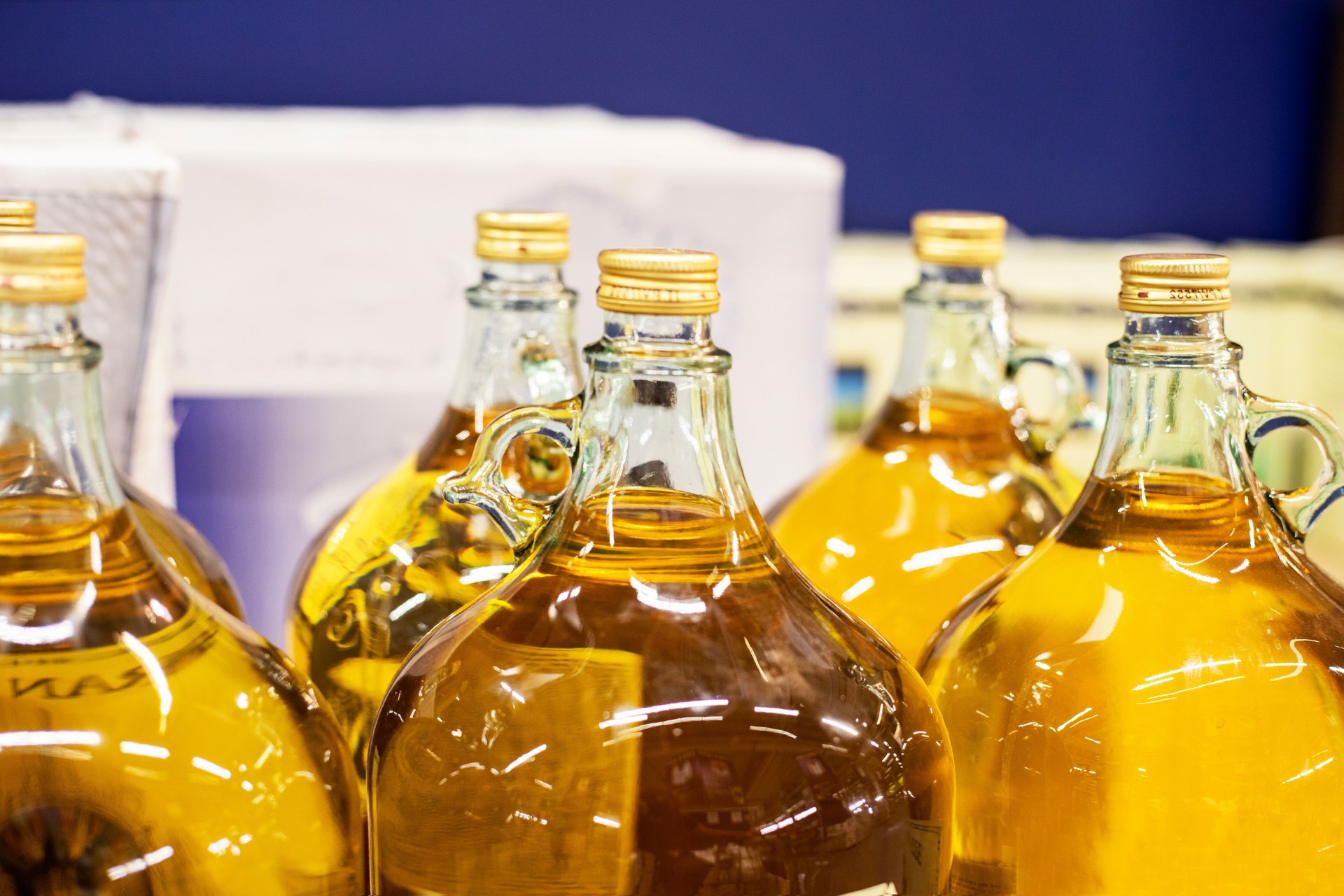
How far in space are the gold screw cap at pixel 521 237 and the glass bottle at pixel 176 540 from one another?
4.9 inches

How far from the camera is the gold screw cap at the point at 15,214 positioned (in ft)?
1.24

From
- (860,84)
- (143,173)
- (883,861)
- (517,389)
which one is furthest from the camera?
(860,84)

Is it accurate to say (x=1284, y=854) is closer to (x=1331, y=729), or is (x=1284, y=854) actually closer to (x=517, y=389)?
(x=1331, y=729)

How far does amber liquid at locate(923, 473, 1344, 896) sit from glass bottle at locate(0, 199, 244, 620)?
0.21 meters

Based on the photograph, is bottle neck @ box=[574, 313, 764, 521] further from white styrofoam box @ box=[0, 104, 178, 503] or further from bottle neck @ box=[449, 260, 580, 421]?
white styrofoam box @ box=[0, 104, 178, 503]

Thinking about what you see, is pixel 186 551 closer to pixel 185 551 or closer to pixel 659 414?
pixel 185 551

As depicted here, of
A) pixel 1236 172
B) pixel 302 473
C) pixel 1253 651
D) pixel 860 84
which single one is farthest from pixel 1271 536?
pixel 1236 172

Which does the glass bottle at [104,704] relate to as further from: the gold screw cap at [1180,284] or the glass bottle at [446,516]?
the gold screw cap at [1180,284]

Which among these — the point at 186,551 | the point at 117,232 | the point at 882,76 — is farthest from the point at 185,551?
the point at 882,76

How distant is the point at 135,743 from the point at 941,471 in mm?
250

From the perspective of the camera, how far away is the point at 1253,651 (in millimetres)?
313

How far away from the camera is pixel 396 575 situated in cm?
39

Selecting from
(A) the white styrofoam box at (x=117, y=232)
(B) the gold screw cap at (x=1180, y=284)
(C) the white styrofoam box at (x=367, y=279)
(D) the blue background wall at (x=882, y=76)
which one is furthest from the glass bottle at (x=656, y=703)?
(D) the blue background wall at (x=882, y=76)

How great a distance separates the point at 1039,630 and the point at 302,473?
537 millimetres
